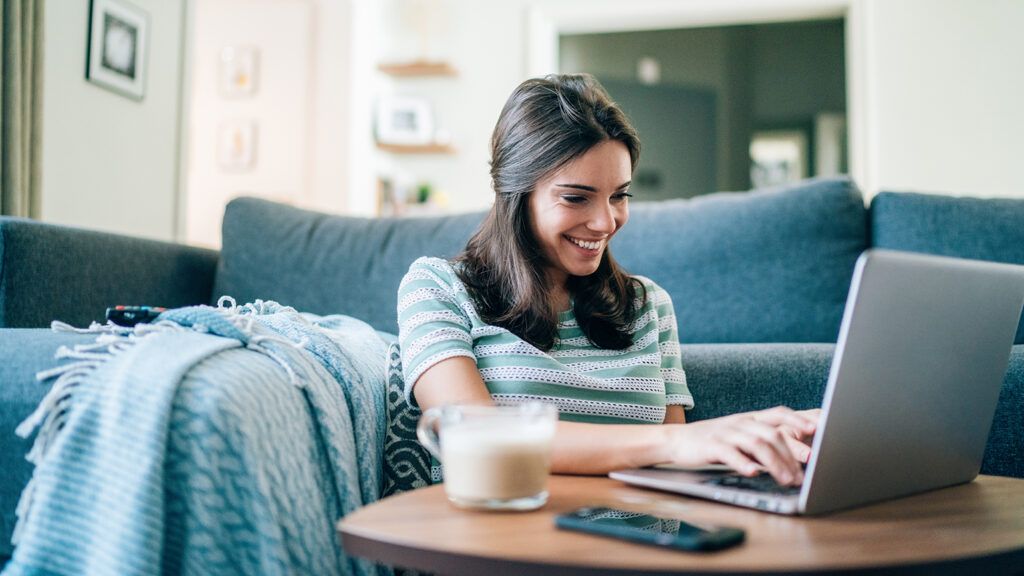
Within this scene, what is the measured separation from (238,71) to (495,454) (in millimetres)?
3914

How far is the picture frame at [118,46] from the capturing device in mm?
2691

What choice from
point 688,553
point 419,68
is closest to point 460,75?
point 419,68

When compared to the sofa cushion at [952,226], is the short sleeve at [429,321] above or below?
below

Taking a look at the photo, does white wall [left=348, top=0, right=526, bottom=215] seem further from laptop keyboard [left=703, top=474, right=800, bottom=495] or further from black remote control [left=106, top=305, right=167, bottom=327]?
laptop keyboard [left=703, top=474, right=800, bottom=495]

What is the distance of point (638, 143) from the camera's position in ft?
4.47

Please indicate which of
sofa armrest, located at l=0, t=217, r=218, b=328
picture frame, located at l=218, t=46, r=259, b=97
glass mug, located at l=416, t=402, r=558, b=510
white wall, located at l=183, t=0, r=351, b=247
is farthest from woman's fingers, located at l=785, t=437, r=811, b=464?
picture frame, located at l=218, t=46, r=259, b=97

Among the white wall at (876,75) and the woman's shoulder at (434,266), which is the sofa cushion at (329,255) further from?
the white wall at (876,75)

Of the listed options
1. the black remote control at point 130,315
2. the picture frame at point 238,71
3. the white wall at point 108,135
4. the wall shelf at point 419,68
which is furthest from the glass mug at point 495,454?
the picture frame at point 238,71

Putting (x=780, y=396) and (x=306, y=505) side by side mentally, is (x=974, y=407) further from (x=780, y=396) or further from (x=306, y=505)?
(x=306, y=505)

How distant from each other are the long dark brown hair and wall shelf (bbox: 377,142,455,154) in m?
2.79

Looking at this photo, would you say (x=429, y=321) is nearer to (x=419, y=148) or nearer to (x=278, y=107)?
(x=419, y=148)

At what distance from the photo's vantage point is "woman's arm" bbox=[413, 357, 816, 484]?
2.55 ft

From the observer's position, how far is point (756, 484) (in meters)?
0.81

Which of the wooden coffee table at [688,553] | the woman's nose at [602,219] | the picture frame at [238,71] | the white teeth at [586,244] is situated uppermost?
the picture frame at [238,71]
